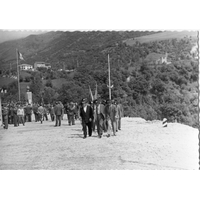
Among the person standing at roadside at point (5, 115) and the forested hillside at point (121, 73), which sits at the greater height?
the forested hillside at point (121, 73)

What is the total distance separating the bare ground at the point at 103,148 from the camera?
8883 millimetres

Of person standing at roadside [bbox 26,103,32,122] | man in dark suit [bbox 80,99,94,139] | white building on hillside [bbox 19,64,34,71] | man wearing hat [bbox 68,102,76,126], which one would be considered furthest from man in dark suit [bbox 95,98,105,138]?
white building on hillside [bbox 19,64,34,71]

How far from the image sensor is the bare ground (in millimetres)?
8883

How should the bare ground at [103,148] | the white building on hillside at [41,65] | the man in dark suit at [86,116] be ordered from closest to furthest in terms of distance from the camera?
the bare ground at [103,148]
the white building on hillside at [41,65]
the man in dark suit at [86,116]

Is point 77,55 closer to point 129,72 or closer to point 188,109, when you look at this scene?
point 129,72

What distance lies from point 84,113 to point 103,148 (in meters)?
0.88

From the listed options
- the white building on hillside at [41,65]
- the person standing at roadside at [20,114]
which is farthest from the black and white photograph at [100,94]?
the person standing at roadside at [20,114]

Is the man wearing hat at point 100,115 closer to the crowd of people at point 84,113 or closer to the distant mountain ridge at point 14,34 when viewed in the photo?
the crowd of people at point 84,113

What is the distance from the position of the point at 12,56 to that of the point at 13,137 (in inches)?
64.8


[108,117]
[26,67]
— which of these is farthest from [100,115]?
[26,67]

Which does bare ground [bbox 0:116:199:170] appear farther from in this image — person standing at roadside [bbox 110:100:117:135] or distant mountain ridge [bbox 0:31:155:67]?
distant mountain ridge [bbox 0:31:155:67]

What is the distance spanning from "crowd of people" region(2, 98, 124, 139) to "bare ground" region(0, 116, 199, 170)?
7.3 inches

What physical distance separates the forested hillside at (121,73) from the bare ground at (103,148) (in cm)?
34
